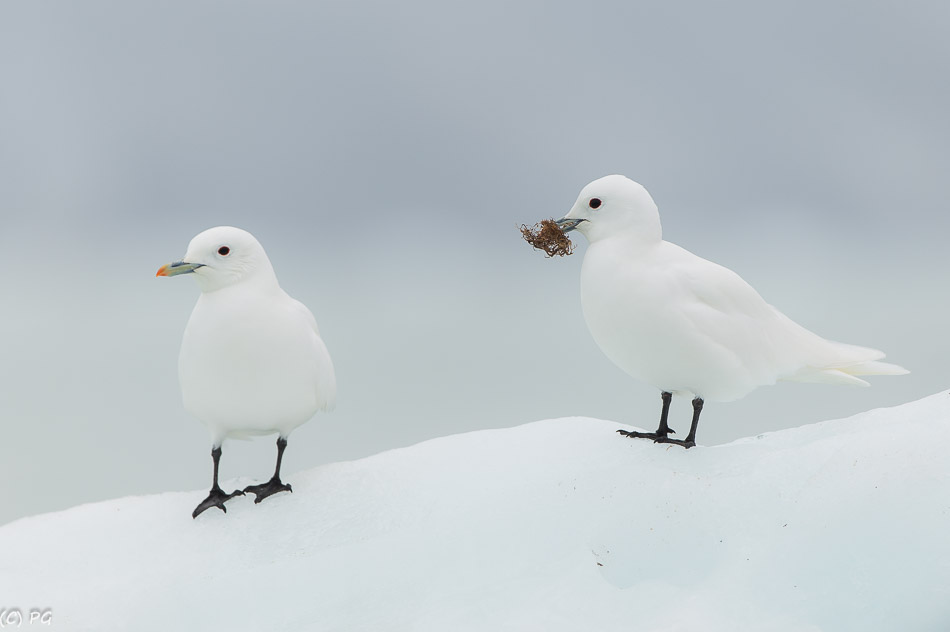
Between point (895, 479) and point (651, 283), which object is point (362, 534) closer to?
point (651, 283)

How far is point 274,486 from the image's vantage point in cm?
462

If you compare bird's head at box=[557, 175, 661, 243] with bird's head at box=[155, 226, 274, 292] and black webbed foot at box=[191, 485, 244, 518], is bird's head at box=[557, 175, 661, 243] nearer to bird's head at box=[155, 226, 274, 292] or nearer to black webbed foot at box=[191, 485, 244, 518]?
bird's head at box=[155, 226, 274, 292]

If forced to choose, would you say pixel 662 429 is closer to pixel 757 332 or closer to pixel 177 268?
pixel 757 332

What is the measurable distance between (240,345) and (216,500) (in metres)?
0.88

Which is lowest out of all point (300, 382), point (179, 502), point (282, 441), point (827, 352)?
point (179, 502)

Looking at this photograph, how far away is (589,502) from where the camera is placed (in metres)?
4.24

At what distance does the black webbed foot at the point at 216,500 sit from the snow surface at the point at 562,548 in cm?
5

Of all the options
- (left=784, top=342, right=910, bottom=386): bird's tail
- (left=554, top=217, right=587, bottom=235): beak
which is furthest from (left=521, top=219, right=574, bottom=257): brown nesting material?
(left=784, top=342, right=910, bottom=386): bird's tail

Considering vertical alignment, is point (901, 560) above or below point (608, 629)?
above

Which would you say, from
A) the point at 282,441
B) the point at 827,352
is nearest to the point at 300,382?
the point at 282,441

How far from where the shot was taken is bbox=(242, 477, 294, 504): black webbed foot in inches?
180

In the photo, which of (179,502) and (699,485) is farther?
(179,502)

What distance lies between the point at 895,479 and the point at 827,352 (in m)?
0.83

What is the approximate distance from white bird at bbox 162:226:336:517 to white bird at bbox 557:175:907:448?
56.3 inches
